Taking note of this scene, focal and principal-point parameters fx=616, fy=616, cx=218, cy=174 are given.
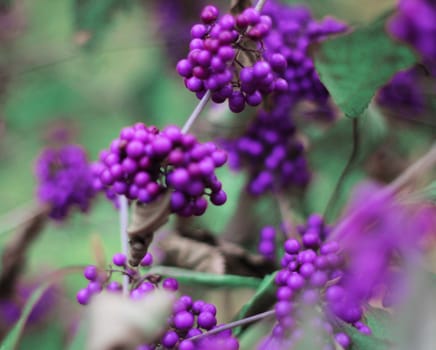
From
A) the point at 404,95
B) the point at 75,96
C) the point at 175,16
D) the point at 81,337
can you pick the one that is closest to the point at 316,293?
the point at 81,337

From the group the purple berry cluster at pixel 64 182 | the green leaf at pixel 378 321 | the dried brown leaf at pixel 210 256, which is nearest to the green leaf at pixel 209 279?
the dried brown leaf at pixel 210 256

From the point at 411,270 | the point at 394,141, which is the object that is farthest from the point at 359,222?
Result: the point at 394,141

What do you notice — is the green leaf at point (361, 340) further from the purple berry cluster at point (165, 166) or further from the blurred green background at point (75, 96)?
the blurred green background at point (75, 96)

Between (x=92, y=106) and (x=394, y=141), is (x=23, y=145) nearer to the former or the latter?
(x=92, y=106)

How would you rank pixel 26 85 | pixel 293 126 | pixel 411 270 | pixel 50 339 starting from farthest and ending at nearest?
pixel 26 85, pixel 50 339, pixel 293 126, pixel 411 270

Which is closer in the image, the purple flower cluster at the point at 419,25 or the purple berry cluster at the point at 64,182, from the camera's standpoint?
the purple flower cluster at the point at 419,25
